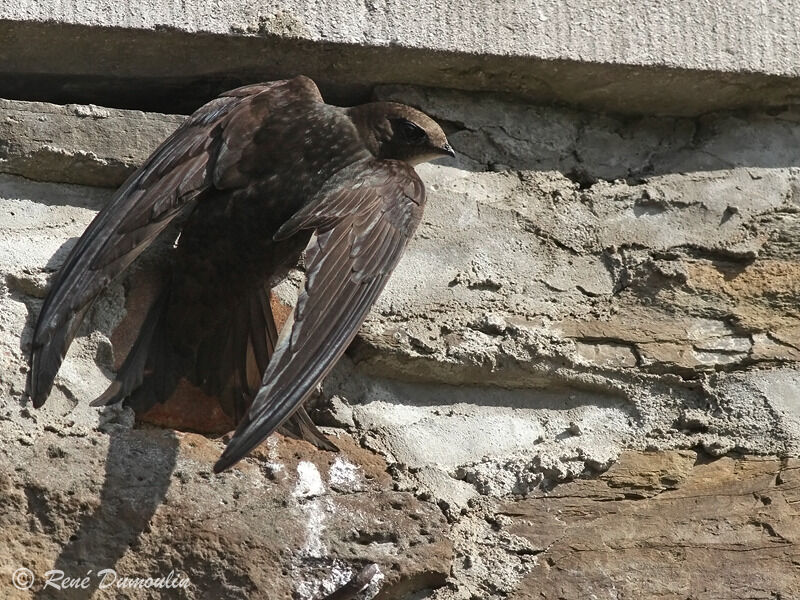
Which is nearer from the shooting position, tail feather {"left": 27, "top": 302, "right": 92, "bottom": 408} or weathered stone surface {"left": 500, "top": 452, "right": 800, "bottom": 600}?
tail feather {"left": 27, "top": 302, "right": 92, "bottom": 408}

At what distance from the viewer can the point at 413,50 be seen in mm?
2684

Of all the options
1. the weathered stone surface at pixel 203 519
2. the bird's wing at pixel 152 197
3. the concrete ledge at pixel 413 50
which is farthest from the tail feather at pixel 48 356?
the concrete ledge at pixel 413 50

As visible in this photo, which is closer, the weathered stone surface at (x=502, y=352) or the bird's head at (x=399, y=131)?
the weathered stone surface at (x=502, y=352)

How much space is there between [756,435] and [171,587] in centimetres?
104

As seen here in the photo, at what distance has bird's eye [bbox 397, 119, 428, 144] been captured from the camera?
2.72m

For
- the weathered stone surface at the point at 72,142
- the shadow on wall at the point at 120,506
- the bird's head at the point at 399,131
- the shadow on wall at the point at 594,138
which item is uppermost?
the shadow on wall at the point at 594,138

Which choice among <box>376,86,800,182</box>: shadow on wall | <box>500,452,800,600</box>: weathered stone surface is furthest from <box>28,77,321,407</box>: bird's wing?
<box>500,452,800,600</box>: weathered stone surface

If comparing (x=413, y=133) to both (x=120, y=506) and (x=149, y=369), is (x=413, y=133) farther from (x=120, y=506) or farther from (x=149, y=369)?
(x=120, y=506)

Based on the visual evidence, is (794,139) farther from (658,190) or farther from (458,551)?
(458,551)

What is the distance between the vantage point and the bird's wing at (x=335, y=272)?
2145 mm

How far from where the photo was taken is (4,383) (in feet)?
7.53

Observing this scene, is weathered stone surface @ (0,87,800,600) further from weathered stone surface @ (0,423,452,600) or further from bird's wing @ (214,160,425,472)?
bird's wing @ (214,160,425,472)

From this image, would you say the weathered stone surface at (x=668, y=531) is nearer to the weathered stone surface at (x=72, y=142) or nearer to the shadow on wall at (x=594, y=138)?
the shadow on wall at (x=594, y=138)

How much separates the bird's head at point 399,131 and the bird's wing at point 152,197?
10 centimetres
